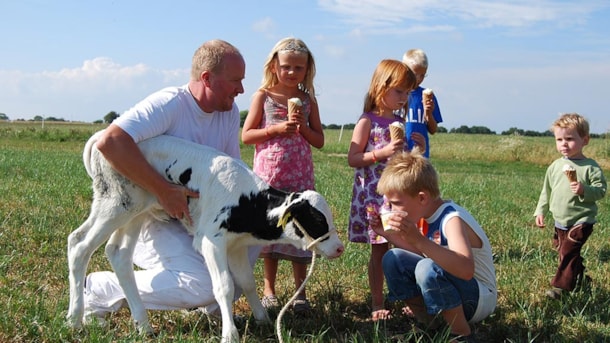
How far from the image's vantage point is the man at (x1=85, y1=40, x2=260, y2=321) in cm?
395

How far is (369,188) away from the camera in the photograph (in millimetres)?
5066

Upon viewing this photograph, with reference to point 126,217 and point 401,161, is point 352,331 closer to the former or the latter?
point 401,161

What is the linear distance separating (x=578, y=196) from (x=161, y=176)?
10.9 ft

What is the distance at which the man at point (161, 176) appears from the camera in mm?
3951

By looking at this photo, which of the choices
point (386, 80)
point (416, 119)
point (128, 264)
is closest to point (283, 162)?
point (386, 80)

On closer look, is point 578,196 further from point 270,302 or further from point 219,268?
point 219,268

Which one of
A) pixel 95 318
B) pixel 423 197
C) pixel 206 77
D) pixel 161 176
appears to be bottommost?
pixel 95 318

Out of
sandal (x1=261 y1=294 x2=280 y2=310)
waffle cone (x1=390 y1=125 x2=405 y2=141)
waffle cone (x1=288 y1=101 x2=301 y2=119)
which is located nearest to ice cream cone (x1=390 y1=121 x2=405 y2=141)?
waffle cone (x1=390 y1=125 x2=405 y2=141)

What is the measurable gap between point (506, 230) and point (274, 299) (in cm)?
410

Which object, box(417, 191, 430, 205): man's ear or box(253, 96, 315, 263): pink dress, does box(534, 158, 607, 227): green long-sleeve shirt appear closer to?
box(417, 191, 430, 205): man's ear

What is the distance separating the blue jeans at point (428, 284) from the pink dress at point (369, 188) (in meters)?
0.75

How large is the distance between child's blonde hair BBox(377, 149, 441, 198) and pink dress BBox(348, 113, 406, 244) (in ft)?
3.36

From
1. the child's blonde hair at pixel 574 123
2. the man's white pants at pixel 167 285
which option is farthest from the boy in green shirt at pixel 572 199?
the man's white pants at pixel 167 285

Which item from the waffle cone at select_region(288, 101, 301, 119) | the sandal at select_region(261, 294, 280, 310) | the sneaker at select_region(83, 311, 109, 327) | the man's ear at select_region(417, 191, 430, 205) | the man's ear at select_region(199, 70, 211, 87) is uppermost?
the man's ear at select_region(199, 70, 211, 87)
